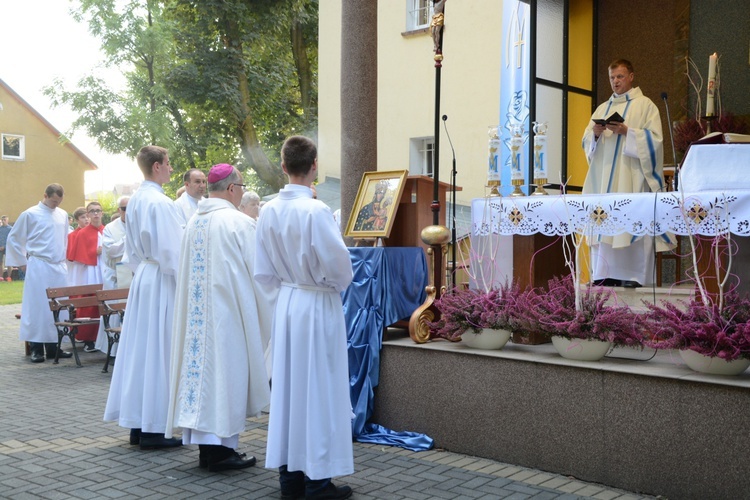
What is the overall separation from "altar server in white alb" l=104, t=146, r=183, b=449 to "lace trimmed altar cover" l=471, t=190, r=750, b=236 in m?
2.25

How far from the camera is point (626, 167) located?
7.28 m

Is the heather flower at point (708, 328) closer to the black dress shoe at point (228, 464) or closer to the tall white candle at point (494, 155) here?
the tall white candle at point (494, 155)

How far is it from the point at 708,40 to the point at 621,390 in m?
6.91

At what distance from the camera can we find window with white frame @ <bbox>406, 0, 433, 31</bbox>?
586 inches

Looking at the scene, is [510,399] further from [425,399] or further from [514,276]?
[514,276]

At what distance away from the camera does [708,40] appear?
402 inches

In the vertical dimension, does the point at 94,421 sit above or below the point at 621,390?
below

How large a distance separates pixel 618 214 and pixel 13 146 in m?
35.2

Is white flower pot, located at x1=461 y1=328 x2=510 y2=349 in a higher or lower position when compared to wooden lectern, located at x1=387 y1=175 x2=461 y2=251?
lower

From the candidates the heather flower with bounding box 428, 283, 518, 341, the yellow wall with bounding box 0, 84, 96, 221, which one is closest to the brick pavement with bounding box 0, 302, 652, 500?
the heather flower with bounding box 428, 283, 518, 341

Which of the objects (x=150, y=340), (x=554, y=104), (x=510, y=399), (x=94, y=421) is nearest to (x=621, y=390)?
(x=510, y=399)

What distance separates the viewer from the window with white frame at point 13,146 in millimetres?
35656

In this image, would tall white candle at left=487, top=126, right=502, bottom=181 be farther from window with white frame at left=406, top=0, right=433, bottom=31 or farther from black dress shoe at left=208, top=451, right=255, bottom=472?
window with white frame at left=406, top=0, right=433, bottom=31

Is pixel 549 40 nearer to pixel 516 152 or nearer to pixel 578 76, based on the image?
pixel 578 76
